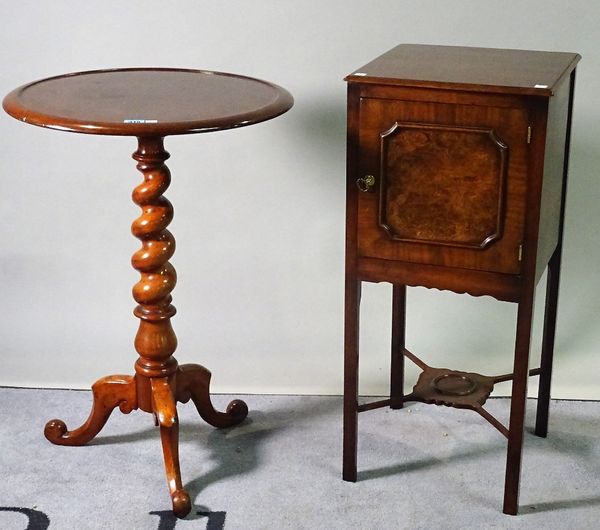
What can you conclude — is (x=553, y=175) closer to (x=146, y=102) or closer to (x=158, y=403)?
(x=146, y=102)

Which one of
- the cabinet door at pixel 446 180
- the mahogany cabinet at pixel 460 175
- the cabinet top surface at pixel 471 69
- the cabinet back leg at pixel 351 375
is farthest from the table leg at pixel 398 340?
the cabinet top surface at pixel 471 69

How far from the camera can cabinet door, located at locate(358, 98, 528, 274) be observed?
2.13m

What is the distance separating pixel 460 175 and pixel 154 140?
0.73 meters

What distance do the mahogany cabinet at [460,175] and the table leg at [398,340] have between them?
1.30ft

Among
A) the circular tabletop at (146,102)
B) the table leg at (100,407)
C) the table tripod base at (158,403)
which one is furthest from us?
the table leg at (100,407)

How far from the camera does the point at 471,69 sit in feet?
7.43

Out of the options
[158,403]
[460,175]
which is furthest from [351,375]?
[460,175]

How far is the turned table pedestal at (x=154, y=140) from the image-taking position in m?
2.12

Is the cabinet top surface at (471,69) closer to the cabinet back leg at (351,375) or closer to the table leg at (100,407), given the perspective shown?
the cabinet back leg at (351,375)

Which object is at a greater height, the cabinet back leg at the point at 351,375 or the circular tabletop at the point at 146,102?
the circular tabletop at the point at 146,102

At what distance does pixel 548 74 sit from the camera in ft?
7.19

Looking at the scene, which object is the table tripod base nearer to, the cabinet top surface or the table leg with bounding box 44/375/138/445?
the table leg with bounding box 44/375/138/445

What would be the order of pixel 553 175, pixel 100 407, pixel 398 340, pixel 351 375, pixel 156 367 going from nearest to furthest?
pixel 553 175, pixel 351 375, pixel 156 367, pixel 100 407, pixel 398 340

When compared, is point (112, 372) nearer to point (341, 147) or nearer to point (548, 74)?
point (341, 147)
